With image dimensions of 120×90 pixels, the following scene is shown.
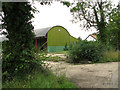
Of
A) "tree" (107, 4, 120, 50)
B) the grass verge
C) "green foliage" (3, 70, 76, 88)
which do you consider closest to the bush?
the grass verge

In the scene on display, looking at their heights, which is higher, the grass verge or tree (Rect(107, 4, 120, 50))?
tree (Rect(107, 4, 120, 50))

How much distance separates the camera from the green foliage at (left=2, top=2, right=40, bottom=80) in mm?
3781

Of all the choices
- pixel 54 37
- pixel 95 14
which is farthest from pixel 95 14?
pixel 54 37

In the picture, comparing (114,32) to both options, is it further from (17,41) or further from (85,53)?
(17,41)

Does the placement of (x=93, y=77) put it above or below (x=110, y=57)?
below

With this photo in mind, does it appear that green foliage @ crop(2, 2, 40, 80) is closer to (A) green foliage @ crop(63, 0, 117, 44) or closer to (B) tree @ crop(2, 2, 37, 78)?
(B) tree @ crop(2, 2, 37, 78)

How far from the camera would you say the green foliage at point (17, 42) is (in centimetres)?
378

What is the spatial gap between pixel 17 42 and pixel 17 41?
0.05 meters

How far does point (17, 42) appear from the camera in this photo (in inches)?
151

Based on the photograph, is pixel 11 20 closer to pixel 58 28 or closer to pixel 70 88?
pixel 70 88

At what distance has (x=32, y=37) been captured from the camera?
4164mm

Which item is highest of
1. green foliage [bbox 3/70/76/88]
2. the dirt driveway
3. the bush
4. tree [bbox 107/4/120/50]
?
tree [bbox 107/4/120/50]

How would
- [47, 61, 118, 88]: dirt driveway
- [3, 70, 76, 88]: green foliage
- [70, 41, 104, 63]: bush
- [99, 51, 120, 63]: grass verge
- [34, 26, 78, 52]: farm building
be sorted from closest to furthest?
[3, 70, 76, 88]: green foliage
[47, 61, 118, 88]: dirt driveway
[70, 41, 104, 63]: bush
[99, 51, 120, 63]: grass verge
[34, 26, 78, 52]: farm building

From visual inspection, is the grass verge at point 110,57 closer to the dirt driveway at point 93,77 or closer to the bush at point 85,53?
the bush at point 85,53
